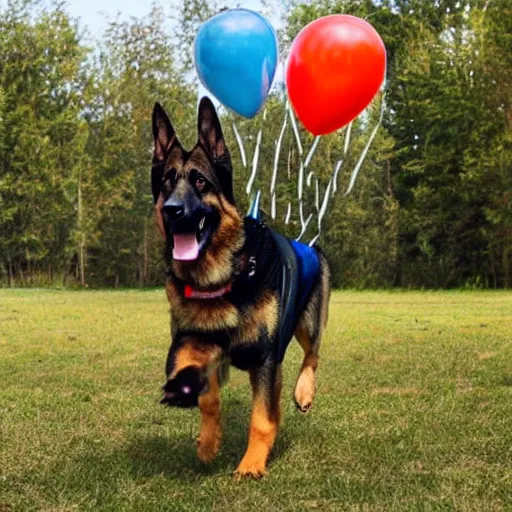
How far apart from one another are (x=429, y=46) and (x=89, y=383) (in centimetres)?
2548

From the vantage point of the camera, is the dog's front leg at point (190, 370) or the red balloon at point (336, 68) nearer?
the dog's front leg at point (190, 370)

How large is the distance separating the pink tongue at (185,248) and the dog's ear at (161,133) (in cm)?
47

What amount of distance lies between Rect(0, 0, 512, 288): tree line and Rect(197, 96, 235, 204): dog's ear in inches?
957

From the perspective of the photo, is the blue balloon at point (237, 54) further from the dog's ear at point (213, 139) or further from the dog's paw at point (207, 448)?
the dog's paw at point (207, 448)

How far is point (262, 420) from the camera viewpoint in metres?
3.89

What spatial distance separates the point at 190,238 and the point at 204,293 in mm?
292

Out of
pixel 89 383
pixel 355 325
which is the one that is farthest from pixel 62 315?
pixel 89 383

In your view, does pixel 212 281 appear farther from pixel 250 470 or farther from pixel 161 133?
pixel 250 470

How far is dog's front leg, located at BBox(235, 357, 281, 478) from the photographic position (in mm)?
3846

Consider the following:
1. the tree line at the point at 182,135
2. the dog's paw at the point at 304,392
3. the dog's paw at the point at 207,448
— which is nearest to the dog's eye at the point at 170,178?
the dog's paw at the point at 207,448

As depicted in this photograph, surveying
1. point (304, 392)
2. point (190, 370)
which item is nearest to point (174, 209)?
point (190, 370)

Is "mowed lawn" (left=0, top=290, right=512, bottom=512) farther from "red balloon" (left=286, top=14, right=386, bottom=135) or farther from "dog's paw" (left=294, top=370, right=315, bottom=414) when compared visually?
"red balloon" (left=286, top=14, right=386, bottom=135)

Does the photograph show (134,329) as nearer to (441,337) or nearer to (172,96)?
(441,337)

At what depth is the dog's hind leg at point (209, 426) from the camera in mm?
4125
